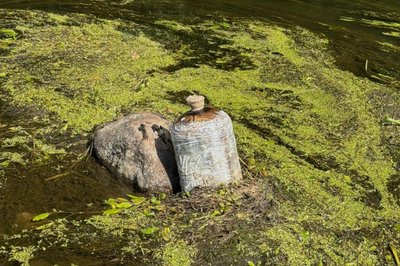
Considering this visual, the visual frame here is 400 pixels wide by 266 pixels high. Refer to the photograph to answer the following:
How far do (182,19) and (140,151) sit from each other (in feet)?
12.4

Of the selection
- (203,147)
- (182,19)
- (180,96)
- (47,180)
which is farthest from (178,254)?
(182,19)

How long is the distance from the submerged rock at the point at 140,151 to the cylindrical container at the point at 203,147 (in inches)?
7.7

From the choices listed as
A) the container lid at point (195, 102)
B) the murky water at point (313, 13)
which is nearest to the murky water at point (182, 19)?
the murky water at point (313, 13)

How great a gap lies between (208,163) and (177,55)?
8.79 ft

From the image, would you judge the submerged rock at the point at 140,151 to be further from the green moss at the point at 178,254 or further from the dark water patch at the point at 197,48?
the dark water patch at the point at 197,48

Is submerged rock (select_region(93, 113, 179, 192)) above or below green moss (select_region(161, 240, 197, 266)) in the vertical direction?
above

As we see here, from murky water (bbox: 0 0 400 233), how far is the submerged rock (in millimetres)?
106

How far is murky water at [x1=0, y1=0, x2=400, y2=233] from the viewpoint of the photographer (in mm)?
3174

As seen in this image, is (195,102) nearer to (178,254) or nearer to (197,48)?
(178,254)

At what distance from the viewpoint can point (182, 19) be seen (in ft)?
22.2

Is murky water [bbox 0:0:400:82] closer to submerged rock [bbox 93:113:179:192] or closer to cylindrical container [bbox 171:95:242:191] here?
submerged rock [bbox 93:113:179:192]

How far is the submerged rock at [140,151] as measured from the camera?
10.7ft

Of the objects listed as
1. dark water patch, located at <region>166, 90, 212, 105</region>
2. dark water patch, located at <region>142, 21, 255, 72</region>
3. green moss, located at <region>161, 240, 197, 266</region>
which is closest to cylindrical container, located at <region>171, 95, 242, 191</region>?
green moss, located at <region>161, 240, 197, 266</region>

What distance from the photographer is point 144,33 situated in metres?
6.15
